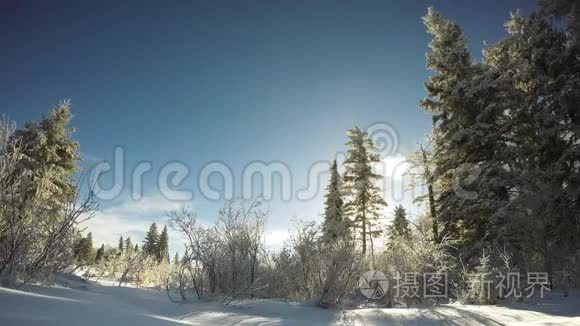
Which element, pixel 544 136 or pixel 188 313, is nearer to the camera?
pixel 188 313

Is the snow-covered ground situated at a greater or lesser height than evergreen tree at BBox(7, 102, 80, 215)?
lesser

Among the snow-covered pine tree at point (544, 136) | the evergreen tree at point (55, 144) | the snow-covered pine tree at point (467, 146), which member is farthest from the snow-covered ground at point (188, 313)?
the evergreen tree at point (55, 144)

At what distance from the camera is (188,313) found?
501 centimetres

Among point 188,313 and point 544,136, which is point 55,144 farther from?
point 544,136

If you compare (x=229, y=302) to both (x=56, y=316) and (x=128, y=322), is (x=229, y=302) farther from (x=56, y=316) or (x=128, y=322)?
(x=56, y=316)

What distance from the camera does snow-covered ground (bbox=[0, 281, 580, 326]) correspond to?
3.22m

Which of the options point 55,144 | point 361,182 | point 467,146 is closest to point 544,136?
point 467,146

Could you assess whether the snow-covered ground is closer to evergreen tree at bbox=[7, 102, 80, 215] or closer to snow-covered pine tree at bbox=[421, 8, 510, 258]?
snow-covered pine tree at bbox=[421, 8, 510, 258]

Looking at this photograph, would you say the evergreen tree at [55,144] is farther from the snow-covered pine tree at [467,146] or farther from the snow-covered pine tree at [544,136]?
the snow-covered pine tree at [544,136]

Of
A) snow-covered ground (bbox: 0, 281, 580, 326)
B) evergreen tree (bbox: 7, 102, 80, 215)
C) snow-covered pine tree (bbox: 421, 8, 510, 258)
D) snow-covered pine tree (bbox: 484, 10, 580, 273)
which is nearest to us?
snow-covered ground (bbox: 0, 281, 580, 326)

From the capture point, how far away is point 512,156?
1407 cm

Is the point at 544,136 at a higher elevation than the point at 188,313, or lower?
higher

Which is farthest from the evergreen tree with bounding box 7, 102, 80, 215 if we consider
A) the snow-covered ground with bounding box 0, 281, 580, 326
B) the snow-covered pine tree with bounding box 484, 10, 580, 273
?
the snow-covered pine tree with bounding box 484, 10, 580, 273

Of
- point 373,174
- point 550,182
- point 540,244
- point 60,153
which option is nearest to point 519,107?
point 550,182
